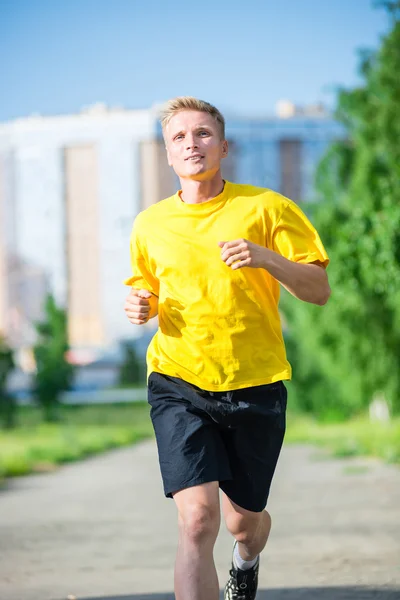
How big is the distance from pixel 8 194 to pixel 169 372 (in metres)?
87.3

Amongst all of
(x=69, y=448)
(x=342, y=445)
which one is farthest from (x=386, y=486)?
(x=69, y=448)

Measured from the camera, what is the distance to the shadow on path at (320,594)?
5086 millimetres

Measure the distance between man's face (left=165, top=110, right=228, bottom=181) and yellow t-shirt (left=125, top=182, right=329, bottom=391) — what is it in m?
0.12

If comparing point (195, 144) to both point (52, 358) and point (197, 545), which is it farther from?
point (52, 358)

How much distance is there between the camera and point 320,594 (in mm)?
5191

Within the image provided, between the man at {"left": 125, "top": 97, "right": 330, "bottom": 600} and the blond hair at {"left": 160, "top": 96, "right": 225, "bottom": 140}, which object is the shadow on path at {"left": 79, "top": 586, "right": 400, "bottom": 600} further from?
the blond hair at {"left": 160, "top": 96, "right": 225, "bottom": 140}

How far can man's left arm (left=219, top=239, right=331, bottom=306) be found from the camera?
12.2 feet

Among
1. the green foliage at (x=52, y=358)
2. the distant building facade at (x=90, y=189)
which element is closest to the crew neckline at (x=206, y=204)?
the green foliage at (x=52, y=358)

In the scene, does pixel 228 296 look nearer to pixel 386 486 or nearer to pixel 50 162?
pixel 386 486

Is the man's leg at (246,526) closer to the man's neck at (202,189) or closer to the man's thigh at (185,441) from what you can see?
the man's thigh at (185,441)

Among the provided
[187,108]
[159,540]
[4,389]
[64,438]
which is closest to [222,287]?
[187,108]

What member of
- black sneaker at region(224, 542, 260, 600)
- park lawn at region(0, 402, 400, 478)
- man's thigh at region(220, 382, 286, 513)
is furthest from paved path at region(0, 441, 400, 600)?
park lawn at region(0, 402, 400, 478)

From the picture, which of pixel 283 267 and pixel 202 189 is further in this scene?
pixel 202 189

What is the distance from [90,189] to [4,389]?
4571 cm
